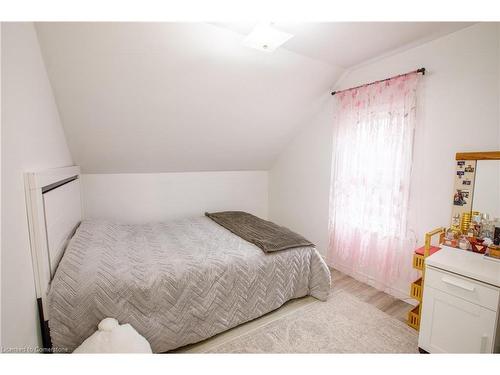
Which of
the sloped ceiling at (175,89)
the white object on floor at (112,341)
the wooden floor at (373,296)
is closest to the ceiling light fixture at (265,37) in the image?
the sloped ceiling at (175,89)

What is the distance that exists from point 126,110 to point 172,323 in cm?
188

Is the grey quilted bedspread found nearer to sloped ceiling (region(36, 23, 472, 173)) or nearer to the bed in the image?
the bed

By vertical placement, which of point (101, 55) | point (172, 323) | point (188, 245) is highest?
point (101, 55)

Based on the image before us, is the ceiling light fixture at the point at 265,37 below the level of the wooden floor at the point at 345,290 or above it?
above

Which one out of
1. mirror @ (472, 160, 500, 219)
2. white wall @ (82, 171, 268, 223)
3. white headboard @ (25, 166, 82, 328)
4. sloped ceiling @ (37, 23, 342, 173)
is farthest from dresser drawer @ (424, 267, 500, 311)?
white wall @ (82, 171, 268, 223)

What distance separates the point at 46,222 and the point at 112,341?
0.80 meters

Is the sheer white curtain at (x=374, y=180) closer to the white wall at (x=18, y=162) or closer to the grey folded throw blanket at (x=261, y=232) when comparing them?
the grey folded throw blanket at (x=261, y=232)

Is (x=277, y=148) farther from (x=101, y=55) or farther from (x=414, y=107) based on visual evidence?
(x=101, y=55)

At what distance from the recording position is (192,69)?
2078 mm

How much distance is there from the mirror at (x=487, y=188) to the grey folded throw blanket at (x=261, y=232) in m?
1.29

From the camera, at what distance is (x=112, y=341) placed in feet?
4.14

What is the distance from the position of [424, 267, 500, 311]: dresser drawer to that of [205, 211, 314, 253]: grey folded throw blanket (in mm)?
945

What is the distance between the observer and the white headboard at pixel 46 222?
1.24 meters
